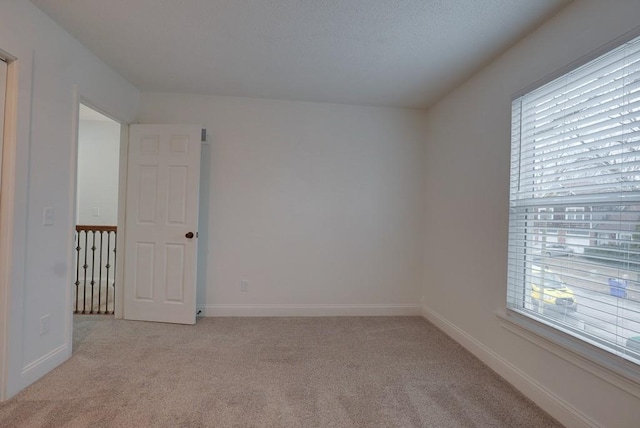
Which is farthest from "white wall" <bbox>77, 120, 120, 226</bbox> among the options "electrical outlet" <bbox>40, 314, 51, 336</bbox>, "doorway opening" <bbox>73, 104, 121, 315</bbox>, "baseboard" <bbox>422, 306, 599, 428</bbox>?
"baseboard" <bbox>422, 306, 599, 428</bbox>

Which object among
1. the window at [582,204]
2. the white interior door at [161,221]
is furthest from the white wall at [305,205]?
the window at [582,204]

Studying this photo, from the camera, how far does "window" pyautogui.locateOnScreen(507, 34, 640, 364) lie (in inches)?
59.6

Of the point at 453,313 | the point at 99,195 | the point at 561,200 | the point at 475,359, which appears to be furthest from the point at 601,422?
the point at 99,195

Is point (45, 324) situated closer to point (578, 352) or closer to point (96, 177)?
point (96, 177)

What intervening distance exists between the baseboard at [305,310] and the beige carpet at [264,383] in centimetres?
38

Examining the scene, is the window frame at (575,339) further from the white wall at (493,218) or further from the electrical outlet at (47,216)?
the electrical outlet at (47,216)

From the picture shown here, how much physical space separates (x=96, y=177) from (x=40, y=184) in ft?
9.63

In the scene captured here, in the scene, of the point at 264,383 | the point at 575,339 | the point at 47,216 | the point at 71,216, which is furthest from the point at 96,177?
the point at 575,339

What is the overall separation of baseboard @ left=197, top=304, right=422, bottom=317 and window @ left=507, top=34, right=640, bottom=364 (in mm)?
1574

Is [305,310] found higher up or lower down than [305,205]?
lower down

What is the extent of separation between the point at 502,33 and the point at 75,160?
3.29 metres

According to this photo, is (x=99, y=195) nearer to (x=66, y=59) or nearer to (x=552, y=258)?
(x=66, y=59)

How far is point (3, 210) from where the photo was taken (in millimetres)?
1888

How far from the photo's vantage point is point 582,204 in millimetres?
1748
